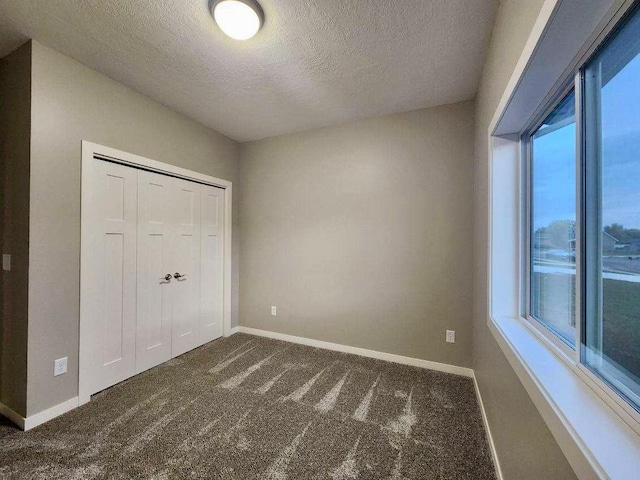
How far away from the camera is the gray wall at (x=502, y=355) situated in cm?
89

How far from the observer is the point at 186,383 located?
2295mm

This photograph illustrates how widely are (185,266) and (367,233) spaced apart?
203 cm

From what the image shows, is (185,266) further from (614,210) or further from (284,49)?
(614,210)

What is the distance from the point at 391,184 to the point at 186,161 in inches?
87.0

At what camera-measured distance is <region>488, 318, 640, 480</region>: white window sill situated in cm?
57

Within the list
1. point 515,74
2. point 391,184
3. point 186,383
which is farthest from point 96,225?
point 515,74

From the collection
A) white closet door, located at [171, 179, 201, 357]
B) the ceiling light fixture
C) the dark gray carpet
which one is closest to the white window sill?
the dark gray carpet

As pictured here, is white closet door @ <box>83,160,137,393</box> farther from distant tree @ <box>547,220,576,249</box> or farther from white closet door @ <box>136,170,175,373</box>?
distant tree @ <box>547,220,576,249</box>

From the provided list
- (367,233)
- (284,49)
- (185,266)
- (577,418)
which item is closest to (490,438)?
(577,418)

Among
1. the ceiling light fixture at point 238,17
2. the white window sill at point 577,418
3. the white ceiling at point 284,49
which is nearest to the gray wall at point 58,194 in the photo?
the white ceiling at point 284,49

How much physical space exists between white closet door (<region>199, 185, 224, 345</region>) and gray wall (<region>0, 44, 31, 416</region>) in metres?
1.45

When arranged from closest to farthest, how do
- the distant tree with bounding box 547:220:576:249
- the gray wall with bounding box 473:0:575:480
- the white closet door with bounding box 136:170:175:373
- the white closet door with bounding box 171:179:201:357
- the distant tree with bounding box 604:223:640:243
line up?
the distant tree with bounding box 604:223:640:243
the gray wall with bounding box 473:0:575:480
the distant tree with bounding box 547:220:576:249
the white closet door with bounding box 136:170:175:373
the white closet door with bounding box 171:179:201:357

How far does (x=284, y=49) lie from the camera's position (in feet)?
6.08

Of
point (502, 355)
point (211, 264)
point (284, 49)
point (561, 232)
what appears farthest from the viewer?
point (211, 264)
